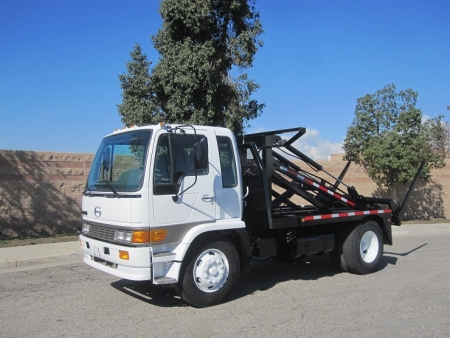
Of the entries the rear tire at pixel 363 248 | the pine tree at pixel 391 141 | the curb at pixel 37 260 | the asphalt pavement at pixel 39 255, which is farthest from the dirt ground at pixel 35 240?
the pine tree at pixel 391 141

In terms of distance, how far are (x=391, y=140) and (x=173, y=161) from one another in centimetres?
1231

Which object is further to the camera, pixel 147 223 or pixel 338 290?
pixel 338 290

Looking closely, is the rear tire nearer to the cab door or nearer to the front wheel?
the front wheel

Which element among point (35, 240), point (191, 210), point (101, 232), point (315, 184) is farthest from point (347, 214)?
point (35, 240)

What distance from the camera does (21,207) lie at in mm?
12211

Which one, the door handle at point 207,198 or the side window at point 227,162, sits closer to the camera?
the door handle at point 207,198

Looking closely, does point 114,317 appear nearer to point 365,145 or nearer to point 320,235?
point 320,235

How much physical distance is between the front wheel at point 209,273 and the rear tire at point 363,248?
8.63ft

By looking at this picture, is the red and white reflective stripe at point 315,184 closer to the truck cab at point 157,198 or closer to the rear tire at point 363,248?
the rear tire at point 363,248

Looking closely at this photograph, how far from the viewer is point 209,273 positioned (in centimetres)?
582

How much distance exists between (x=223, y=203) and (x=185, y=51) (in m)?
6.49

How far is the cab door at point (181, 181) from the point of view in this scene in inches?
216

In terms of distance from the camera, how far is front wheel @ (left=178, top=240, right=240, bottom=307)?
565 centimetres

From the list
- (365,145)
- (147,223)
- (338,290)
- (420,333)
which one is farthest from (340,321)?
(365,145)
